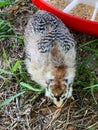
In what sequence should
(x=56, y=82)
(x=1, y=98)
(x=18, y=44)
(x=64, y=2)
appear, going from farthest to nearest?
(x=64, y=2) < (x=18, y=44) < (x=1, y=98) < (x=56, y=82)

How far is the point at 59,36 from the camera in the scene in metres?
2.58

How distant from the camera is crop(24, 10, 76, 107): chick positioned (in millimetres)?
2340

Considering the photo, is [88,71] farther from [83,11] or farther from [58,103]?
[83,11]

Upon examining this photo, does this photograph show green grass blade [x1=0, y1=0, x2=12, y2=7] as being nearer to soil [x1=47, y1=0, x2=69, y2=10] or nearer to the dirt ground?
soil [x1=47, y1=0, x2=69, y2=10]

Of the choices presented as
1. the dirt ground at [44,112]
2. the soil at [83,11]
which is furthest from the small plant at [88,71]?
the soil at [83,11]

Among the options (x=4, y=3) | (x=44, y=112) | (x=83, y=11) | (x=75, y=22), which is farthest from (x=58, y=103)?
(x=4, y=3)

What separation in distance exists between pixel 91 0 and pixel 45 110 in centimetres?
99

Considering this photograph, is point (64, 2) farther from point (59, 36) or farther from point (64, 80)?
point (64, 80)

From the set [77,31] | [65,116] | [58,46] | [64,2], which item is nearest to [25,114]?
[65,116]

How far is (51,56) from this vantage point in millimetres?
2436

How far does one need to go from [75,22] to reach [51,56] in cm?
54

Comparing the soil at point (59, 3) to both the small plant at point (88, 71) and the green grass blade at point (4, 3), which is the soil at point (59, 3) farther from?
the small plant at point (88, 71)

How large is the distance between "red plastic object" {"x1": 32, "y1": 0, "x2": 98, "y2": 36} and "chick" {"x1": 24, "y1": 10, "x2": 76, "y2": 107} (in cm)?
14

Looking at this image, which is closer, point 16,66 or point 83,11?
point 16,66
